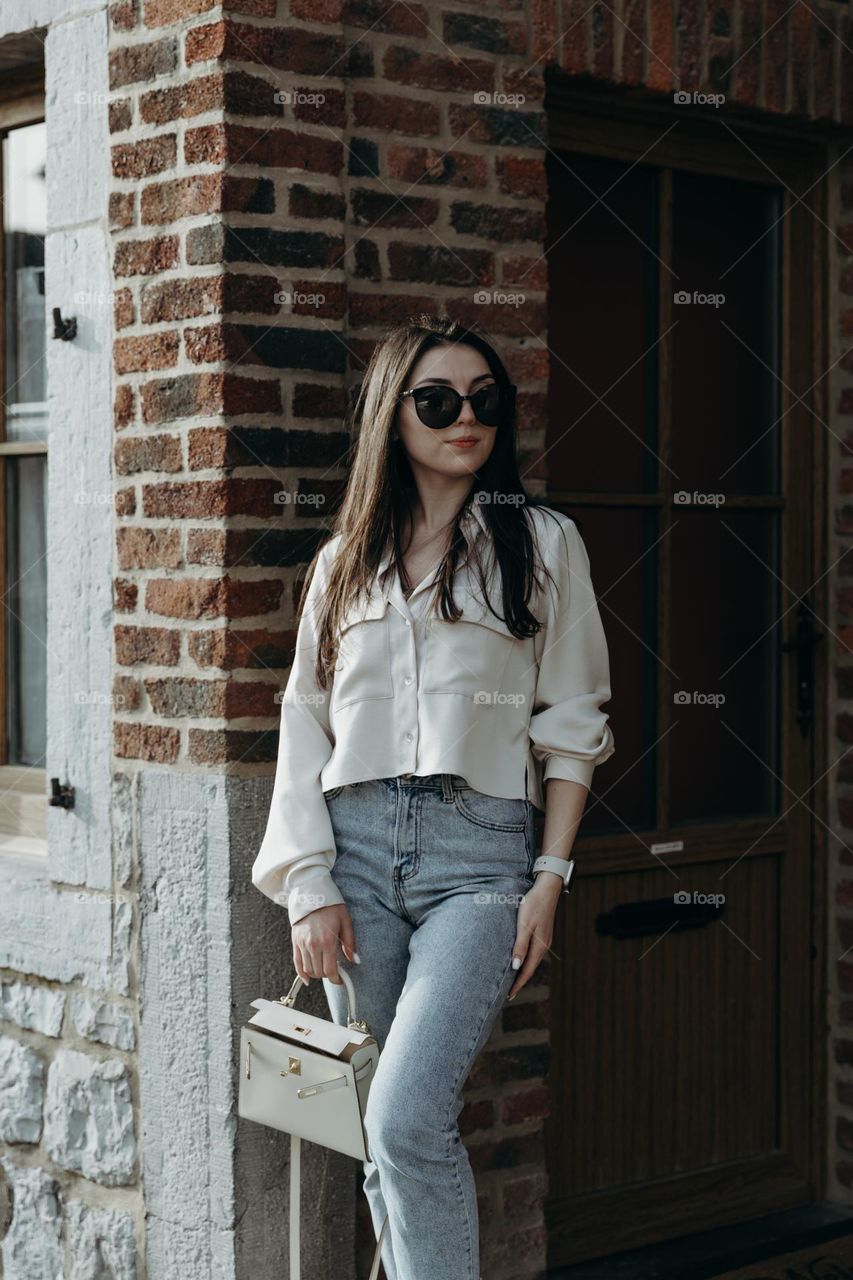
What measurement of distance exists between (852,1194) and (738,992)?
0.59 m

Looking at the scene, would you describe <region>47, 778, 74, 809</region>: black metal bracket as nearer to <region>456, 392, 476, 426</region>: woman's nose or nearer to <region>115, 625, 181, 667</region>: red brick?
<region>115, 625, 181, 667</region>: red brick

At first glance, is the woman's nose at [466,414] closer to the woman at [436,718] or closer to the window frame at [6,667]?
the woman at [436,718]

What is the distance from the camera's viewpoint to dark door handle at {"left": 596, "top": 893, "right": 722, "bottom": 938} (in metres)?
4.09

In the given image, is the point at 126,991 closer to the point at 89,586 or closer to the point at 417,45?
the point at 89,586

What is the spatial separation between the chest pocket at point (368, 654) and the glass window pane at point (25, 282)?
137 cm

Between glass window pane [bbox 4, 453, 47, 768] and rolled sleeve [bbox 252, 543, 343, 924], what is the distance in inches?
45.9

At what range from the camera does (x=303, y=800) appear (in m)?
3.06

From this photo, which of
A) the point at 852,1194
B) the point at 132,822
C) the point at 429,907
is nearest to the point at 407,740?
the point at 429,907

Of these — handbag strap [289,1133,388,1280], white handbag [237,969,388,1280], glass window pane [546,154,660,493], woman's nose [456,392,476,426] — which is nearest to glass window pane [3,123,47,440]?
glass window pane [546,154,660,493]

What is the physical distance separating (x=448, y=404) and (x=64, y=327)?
1.12m

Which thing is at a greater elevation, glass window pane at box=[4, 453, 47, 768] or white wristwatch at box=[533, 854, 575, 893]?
glass window pane at box=[4, 453, 47, 768]

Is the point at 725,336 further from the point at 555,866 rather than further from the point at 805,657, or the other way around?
the point at 555,866

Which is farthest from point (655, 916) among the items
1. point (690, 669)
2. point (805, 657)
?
point (805, 657)

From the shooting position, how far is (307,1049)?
3.00m
